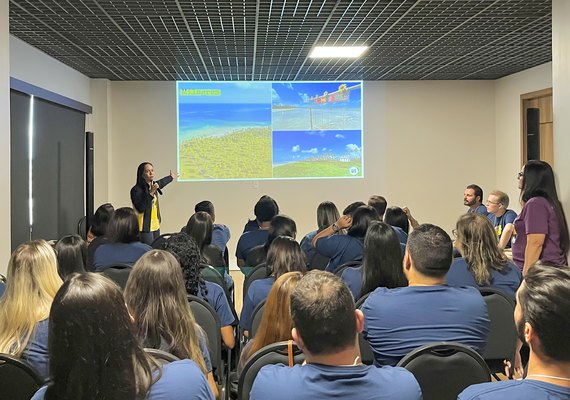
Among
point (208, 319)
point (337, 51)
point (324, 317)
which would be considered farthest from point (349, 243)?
point (337, 51)

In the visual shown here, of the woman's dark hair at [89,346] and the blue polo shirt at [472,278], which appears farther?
the blue polo shirt at [472,278]

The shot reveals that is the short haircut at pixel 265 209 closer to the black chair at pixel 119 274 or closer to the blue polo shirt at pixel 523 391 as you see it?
the black chair at pixel 119 274

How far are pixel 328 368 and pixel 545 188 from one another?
10.1ft

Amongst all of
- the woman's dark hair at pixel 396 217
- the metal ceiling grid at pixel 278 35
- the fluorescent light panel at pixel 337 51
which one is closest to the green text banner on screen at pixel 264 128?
the metal ceiling grid at pixel 278 35

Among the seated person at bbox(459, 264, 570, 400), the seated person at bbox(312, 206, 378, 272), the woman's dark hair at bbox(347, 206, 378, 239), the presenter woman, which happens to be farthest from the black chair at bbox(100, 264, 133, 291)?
the presenter woman

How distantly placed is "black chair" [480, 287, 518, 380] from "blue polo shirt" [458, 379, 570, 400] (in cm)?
160

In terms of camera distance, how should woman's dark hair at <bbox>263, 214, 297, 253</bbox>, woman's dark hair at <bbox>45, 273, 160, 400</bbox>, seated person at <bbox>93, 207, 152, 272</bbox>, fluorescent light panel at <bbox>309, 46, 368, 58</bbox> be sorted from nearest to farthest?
woman's dark hair at <bbox>45, 273, 160, 400</bbox>, seated person at <bbox>93, 207, 152, 272</bbox>, woman's dark hair at <bbox>263, 214, 297, 253</bbox>, fluorescent light panel at <bbox>309, 46, 368, 58</bbox>

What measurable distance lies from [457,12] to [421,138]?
180 inches

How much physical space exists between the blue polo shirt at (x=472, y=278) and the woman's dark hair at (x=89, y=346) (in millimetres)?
2487

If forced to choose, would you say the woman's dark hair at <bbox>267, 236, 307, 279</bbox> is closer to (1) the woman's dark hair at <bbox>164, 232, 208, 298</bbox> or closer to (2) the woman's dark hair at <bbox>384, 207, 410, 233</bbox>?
(1) the woman's dark hair at <bbox>164, 232, 208, 298</bbox>

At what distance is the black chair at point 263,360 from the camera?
83.1 inches

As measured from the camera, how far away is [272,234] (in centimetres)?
508

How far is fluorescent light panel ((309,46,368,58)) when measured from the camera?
7453 mm

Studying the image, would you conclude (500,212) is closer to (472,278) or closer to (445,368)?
(472,278)
